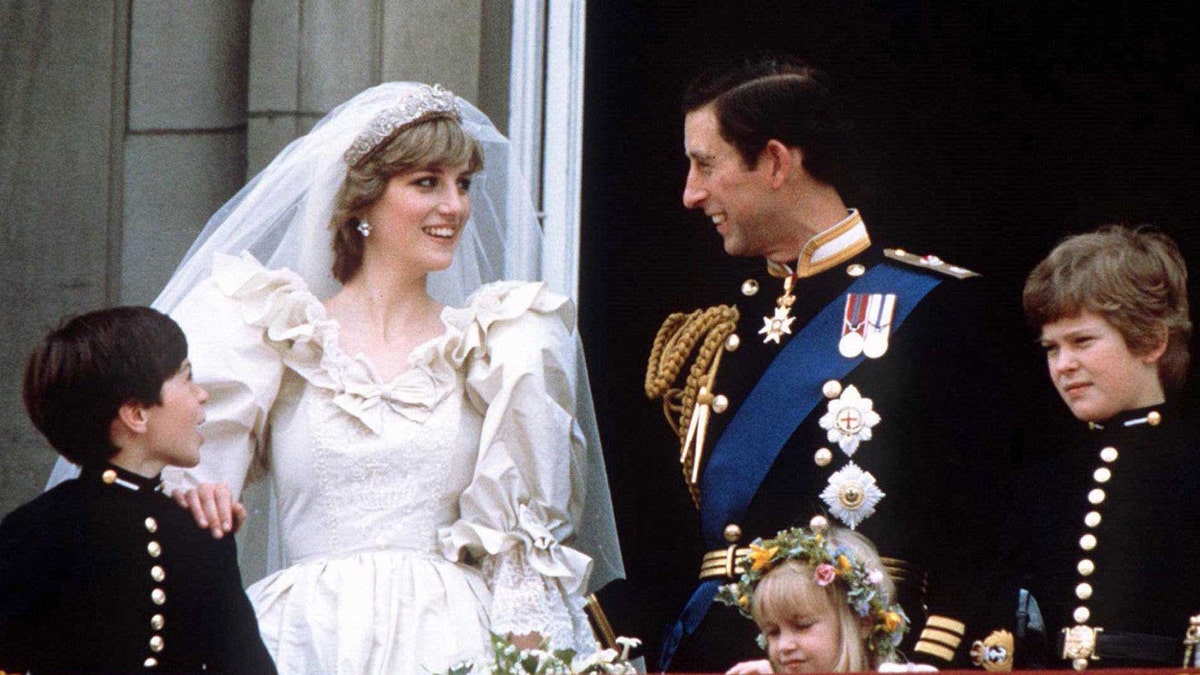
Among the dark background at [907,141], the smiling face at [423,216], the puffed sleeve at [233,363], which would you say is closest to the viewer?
the puffed sleeve at [233,363]

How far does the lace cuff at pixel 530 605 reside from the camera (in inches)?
221

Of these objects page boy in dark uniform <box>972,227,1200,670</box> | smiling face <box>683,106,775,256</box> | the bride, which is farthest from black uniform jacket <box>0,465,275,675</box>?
page boy in dark uniform <box>972,227,1200,670</box>

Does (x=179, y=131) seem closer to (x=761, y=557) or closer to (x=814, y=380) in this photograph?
(x=814, y=380)

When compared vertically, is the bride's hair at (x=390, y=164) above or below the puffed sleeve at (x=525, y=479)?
above

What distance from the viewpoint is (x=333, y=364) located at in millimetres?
5836

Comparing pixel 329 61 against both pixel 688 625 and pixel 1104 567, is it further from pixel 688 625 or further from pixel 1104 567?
pixel 1104 567

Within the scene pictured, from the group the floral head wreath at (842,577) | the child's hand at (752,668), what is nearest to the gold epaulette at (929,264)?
the floral head wreath at (842,577)

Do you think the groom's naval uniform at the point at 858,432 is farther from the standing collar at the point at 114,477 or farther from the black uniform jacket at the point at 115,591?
the standing collar at the point at 114,477

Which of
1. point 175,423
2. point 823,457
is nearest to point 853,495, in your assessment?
point 823,457

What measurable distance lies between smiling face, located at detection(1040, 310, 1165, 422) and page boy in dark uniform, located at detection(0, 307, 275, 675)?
5.19 feet

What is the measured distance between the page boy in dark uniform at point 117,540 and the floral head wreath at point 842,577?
2.92ft

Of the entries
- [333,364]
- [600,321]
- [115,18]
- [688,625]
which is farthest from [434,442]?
[115,18]

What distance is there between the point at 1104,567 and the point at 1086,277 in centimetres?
54

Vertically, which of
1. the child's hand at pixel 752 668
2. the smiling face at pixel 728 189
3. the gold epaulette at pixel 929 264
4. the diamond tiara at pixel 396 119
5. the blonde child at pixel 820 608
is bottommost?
the child's hand at pixel 752 668
